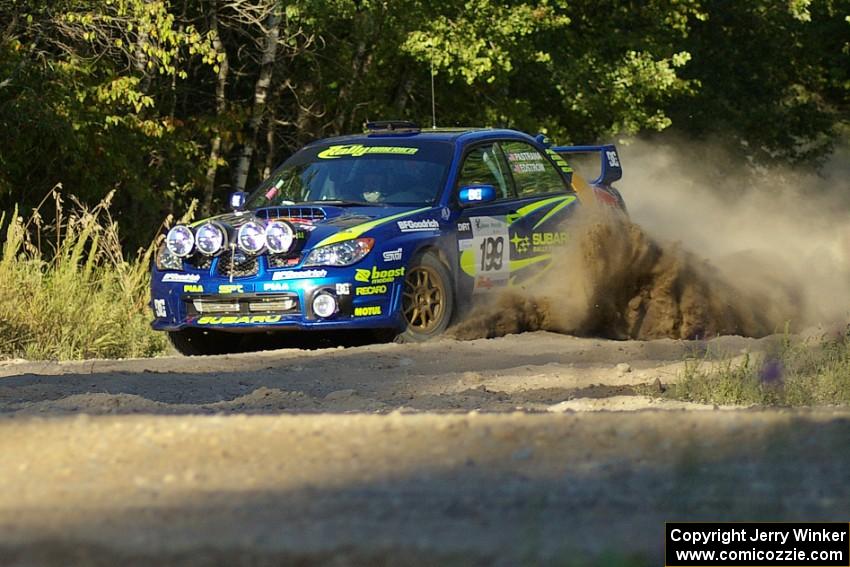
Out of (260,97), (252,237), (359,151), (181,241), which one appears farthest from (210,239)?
(260,97)

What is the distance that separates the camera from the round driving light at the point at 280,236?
1098 centimetres

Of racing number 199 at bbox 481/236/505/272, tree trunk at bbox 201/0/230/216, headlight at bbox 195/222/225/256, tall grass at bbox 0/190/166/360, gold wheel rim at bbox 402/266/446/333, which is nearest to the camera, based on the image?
headlight at bbox 195/222/225/256

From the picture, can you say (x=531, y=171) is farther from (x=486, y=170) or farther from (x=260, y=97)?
(x=260, y=97)

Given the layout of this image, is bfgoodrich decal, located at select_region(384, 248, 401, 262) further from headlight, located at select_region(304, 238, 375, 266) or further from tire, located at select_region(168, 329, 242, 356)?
tire, located at select_region(168, 329, 242, 356)

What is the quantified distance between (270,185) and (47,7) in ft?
21.4

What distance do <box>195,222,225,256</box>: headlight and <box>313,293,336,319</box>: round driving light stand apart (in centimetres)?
88

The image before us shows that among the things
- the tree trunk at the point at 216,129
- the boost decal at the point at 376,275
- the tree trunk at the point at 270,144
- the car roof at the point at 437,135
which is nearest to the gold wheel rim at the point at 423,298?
the boost decal at the point at 376,275

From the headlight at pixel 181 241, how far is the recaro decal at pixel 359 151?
172 centimetres

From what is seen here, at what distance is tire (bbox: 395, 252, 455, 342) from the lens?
11.3 metres

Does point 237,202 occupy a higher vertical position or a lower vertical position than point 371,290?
higher

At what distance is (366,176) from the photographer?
12297 mm

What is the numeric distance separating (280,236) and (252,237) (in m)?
0.22

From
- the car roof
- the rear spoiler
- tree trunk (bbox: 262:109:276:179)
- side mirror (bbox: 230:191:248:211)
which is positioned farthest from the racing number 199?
tree trunk (bbox: 262:109:276:179)

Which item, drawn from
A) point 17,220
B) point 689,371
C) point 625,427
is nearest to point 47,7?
point 17,220
